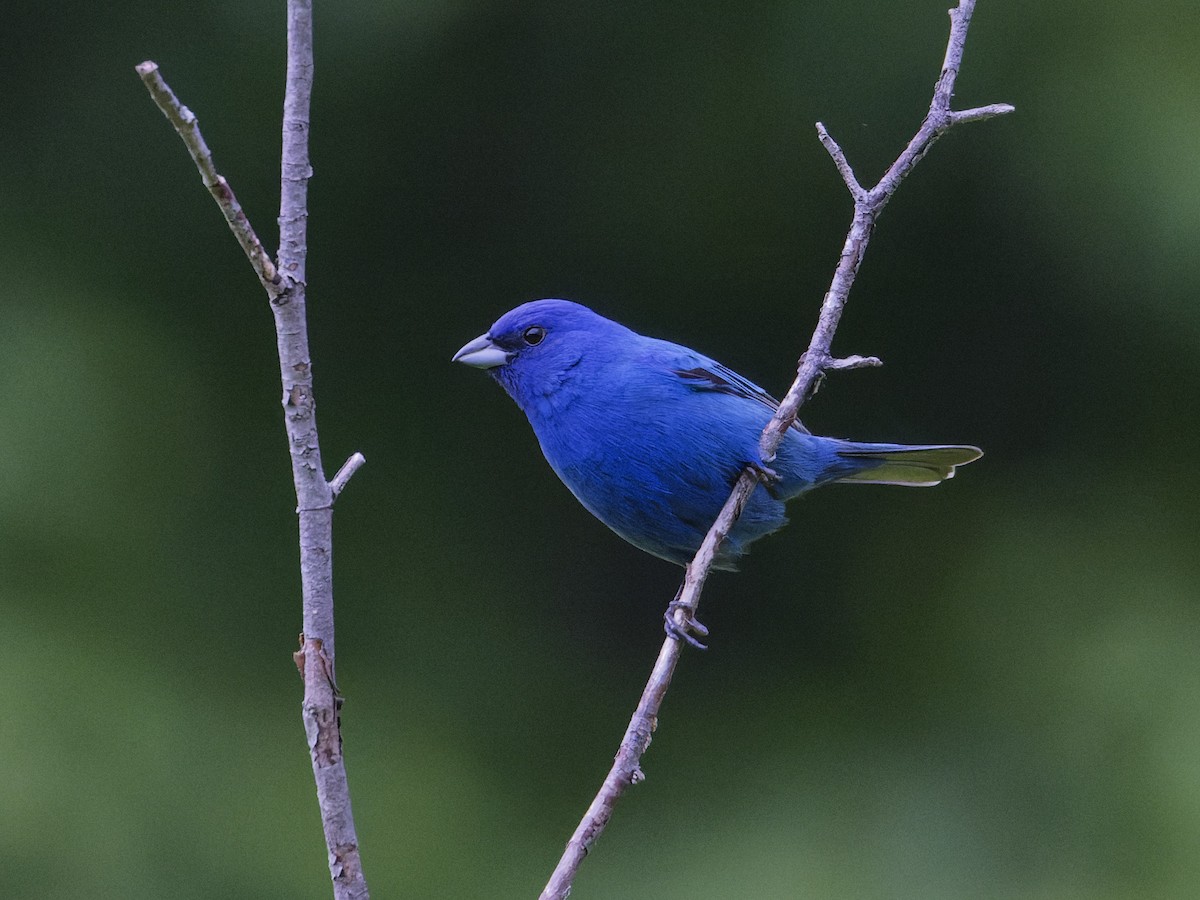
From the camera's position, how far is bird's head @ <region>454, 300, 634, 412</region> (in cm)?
322

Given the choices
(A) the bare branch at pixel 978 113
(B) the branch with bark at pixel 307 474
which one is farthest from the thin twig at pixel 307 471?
(A) the bare branch at pixel 978 113

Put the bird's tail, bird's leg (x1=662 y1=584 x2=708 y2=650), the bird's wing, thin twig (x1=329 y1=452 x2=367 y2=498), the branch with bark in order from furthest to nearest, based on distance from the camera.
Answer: the bird's tail < the bird's wing < bird's leg (x1=662 y1=584 x2=708 y2=650) < thin twig (x1=329 y1=452 x2=367 y2=498) < the branch with bark

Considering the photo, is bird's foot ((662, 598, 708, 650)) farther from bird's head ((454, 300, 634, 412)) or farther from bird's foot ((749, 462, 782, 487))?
bird's head ((454, 300, 634, 412))

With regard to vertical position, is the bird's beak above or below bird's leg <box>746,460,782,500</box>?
above

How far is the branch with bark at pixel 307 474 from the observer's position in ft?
5.55

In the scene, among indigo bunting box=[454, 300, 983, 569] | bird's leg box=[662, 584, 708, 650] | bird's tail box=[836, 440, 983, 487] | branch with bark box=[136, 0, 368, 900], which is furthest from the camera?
bird's tail box=[836, 440, 983, 487]

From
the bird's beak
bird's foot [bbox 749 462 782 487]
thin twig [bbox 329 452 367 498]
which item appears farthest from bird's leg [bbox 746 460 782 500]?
thin twig [bbox 329 452 367 498]

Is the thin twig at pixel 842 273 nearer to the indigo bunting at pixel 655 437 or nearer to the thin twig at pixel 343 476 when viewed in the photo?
the indigo bunting at pixel 655 437

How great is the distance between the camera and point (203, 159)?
159cm

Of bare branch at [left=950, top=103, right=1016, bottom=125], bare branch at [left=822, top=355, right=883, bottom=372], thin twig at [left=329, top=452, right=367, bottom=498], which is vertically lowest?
bare branch at [left=822, top=355, right=883, bottom=372]

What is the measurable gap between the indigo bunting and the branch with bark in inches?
51.1

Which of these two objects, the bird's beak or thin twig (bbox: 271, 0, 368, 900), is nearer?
thin twig (bbox: 271, 0, 368, 900)

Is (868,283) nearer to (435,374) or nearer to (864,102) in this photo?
(864,102)

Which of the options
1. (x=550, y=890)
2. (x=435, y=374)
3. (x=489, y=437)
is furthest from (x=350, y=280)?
(x=550, y=890)
